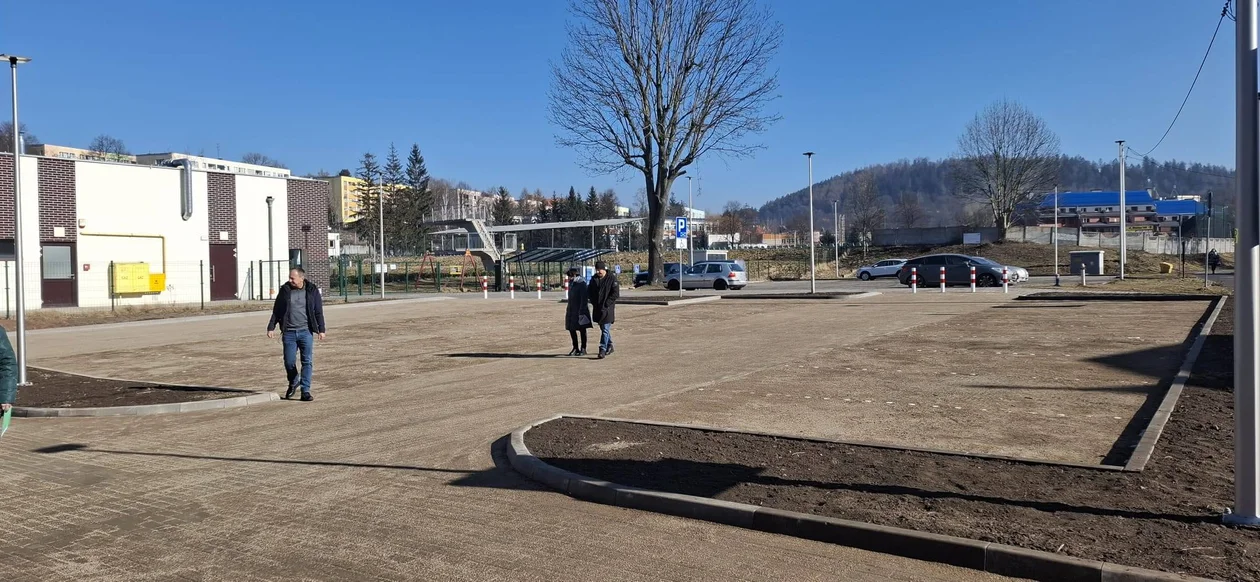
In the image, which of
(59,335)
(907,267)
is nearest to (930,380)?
(59,335)

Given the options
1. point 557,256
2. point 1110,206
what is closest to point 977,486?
point 557,256

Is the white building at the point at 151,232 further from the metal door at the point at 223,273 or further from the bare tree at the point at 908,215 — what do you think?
the bare tree at the point at 908,215

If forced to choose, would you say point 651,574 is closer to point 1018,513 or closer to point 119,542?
point 1018,513

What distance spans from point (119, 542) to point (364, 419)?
4.58m

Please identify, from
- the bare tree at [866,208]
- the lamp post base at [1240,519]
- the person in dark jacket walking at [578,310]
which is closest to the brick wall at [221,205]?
the person in dark jacket walking at [578,310]

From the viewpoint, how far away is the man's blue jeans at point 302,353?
39.4 feet

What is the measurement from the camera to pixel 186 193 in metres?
38.6

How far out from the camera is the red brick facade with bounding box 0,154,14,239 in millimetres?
33719

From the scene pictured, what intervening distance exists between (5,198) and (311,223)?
1341cm

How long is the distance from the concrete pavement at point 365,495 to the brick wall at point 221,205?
1041 inches

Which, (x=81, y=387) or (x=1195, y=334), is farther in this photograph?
(x=1195, y=334)

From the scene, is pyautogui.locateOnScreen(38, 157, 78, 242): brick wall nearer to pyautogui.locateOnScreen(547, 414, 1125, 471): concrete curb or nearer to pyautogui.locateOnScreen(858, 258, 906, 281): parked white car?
pyautogui.locateOnScreen(547, 414, 1125, 471): concrete curb

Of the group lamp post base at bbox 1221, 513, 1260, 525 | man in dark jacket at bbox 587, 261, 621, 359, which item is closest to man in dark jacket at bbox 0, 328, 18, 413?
lamp post base at bbox 1221, 513, 1260, 525

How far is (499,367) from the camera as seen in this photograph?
14961 millimetres
